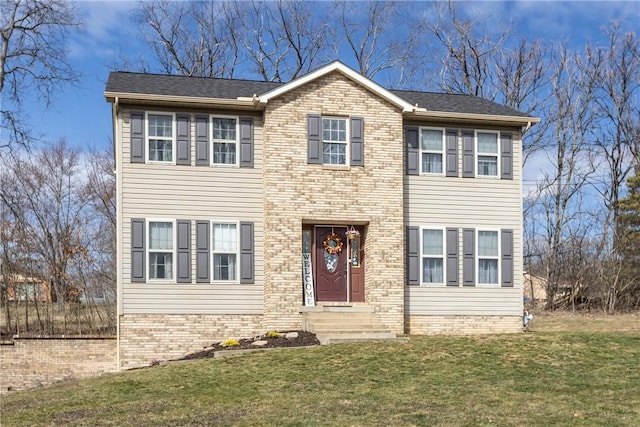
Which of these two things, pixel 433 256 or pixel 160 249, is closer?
A: pixel 160 249

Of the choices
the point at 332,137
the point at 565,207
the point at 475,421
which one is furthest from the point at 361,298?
the point at 565,207

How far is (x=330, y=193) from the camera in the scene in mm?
19422

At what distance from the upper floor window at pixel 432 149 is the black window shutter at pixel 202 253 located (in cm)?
584

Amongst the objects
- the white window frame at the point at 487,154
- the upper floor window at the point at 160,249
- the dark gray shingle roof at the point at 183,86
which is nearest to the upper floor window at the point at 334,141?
the dark gray shingle roof at the point at 183,86

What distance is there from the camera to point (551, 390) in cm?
1248

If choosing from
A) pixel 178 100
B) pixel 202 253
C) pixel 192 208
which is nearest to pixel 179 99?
pixel 178 100

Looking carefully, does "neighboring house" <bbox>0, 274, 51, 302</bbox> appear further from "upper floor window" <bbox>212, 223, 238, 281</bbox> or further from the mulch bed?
the mulch bed

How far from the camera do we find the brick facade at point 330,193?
19.0 metres

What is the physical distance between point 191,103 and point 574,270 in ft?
64.1

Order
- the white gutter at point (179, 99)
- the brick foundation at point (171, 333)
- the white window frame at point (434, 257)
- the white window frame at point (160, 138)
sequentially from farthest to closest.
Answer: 1. the white window frame at point (434, 257)
2. the white window frame at point (160, 138)
3. the white gutter at point (179, 99)
4. the brick foundation at point (171, 333)

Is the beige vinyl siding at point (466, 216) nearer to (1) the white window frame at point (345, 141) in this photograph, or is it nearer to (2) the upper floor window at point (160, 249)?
(1) the white window frame at point (345, 141)

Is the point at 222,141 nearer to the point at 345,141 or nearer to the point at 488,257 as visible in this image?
the point at 345,141

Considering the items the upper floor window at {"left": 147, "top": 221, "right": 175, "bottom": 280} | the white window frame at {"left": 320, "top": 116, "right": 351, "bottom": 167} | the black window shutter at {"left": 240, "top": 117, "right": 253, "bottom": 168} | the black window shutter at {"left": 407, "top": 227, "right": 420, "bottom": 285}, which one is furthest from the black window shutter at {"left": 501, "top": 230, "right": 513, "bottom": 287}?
the upper floor window at {"left": 147, "top": 221, "right": 175, "bottom": 280}

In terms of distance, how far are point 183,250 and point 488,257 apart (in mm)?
7700
